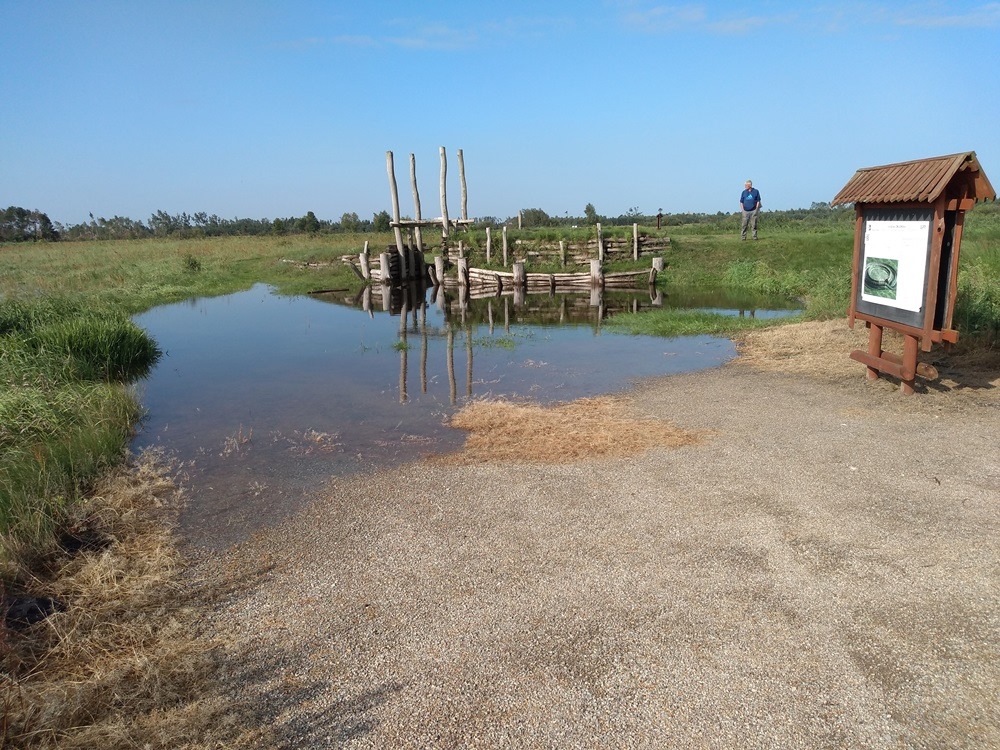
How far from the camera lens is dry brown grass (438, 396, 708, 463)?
7664 millimetres

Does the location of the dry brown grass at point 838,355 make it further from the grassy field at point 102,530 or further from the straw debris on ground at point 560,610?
the straw debris on ground at point 560,610

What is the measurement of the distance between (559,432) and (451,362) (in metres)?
5.75

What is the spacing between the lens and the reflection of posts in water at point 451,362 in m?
11.3

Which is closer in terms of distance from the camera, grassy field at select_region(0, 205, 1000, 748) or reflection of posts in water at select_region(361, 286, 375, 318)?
grassy field at select_region(0, 205, 1000, 748)

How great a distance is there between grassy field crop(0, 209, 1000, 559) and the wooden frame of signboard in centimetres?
294

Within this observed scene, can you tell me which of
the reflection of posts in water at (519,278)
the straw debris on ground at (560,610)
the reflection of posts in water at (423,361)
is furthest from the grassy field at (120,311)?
the reflection of posts in water at (423,361)

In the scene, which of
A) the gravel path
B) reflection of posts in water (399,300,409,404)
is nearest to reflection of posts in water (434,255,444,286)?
reflection of posts in water (399,300,409,404)

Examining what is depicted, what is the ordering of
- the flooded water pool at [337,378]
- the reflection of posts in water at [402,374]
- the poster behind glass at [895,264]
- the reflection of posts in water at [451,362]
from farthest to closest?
the reflection of posts in water at [451,362], the reflection of posts in water at [402,374], the poster behind glass at [895,264], the flooded water pool at [337,378]

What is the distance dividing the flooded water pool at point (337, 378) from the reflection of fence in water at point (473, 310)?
0.10 meters

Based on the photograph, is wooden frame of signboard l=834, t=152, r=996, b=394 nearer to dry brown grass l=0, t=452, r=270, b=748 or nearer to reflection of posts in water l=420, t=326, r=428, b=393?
reflection of posts in water l=420, t=326, r=428, b=393

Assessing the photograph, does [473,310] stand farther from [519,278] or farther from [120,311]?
[120,311]

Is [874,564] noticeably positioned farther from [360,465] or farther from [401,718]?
[360,465]

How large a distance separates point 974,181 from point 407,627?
7681mm

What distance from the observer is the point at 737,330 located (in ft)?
51.9
